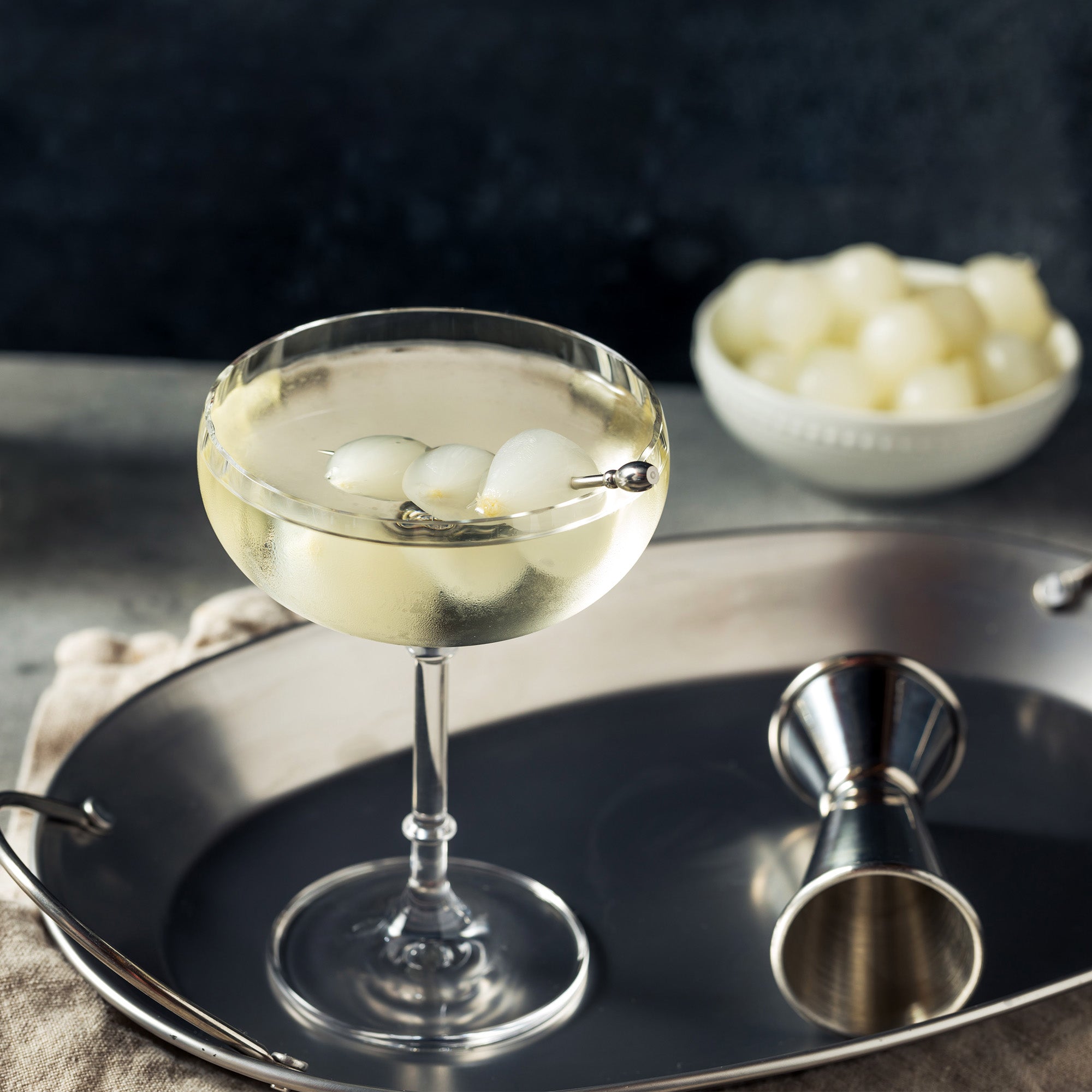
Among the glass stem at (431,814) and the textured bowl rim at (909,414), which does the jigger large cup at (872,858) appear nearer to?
the glass stem at (431,814)

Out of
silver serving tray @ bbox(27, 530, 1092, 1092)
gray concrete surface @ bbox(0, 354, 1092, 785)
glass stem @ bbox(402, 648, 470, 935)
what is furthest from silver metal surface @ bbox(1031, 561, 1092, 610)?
glass stem @ bbox(402, 648, 470, 935)

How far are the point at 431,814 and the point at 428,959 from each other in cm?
7

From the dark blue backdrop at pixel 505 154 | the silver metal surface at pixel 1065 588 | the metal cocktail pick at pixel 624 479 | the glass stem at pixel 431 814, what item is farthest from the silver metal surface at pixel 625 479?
the dark blue backdrop at pixel 505 154

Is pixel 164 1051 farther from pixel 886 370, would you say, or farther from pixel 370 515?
pixel 886 370

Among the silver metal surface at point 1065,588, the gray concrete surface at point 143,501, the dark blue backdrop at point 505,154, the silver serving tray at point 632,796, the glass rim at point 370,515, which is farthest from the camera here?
the dark blue backdrop at point 505,154

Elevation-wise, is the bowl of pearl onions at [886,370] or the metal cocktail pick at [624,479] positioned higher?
the metal cocktail pick at [624,479]

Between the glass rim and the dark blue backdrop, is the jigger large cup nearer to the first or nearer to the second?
the glass rim

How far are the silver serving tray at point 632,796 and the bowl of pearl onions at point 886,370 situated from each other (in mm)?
155

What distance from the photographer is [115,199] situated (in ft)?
4.68

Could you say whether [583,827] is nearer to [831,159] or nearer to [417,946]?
[417,946]

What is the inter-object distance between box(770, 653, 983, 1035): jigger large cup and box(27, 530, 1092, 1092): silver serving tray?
0.07ft

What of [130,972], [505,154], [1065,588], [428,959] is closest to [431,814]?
[428,959]

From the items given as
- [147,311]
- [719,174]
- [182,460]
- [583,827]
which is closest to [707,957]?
[583,827]

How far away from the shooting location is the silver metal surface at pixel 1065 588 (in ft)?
3.03
